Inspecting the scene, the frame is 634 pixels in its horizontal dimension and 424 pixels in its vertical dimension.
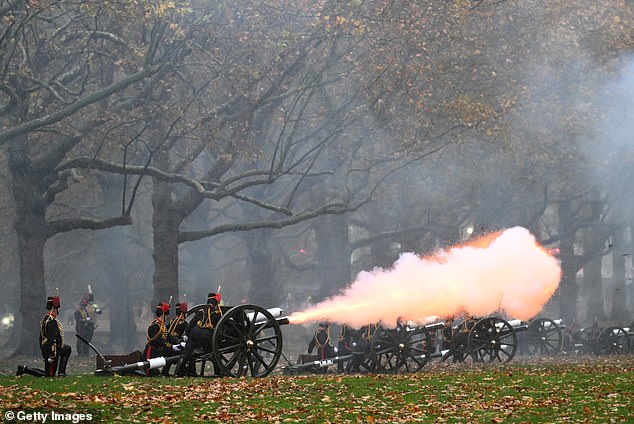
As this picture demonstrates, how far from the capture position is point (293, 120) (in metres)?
37.4

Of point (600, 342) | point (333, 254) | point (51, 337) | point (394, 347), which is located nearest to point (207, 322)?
point (51, 337)

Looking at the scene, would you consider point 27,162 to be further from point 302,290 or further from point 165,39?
point 302,290

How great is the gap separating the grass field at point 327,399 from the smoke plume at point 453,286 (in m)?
6.36

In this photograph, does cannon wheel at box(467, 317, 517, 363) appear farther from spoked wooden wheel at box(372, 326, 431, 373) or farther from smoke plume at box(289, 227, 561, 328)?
spoked wooden wheel at box(372, 326, 431, 373)

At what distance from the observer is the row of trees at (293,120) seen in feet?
118

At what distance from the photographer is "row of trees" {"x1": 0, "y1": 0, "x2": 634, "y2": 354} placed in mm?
36031

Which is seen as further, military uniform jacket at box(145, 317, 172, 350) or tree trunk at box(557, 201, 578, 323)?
A: tree trunk at box(557, 201, 578, 323)

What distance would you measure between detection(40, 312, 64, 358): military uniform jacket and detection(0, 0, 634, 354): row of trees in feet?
28.3

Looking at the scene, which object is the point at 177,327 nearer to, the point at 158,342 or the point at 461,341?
the point at 158,342

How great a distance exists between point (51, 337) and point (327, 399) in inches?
261

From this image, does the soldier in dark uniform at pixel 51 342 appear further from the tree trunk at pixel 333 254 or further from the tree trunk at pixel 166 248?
the tree trunk at pixel 333 254

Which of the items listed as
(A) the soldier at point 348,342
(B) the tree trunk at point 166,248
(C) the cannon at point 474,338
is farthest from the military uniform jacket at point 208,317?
(B) the tree trunk at point 166,248

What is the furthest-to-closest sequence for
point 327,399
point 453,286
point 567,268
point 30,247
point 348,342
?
point 567,268 → point 30,247 → point 453,286 → point 348,342 → point 327,399

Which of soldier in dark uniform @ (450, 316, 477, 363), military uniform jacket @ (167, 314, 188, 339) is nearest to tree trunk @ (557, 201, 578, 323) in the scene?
soldier in dark uniform @ (450, 316, 477, 363)
